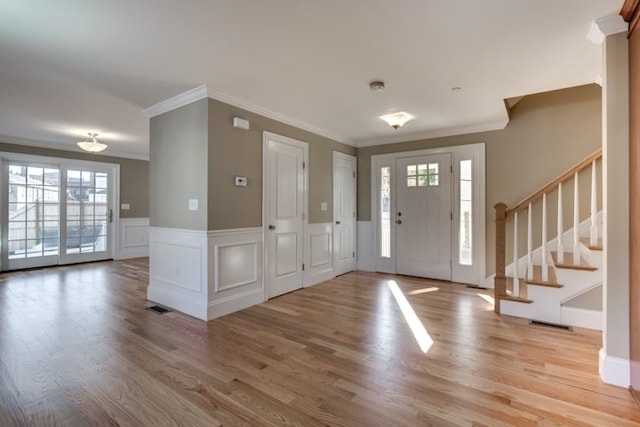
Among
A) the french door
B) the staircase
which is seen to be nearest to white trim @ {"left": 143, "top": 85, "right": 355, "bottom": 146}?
the staircase

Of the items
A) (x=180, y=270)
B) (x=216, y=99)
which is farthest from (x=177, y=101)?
(x=180, y=270)

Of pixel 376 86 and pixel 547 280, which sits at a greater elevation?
pixel 376 86

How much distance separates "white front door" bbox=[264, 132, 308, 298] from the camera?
3924 millimetres

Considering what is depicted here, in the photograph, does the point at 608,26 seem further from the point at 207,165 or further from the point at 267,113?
the point at 207,165

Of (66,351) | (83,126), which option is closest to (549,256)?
(66,351)

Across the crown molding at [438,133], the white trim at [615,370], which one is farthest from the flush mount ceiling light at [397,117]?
the white trim at [615,370]

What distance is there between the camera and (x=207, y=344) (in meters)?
2.62

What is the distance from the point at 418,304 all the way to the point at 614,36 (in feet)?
9.54

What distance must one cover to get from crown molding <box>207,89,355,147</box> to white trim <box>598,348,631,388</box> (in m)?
3.85

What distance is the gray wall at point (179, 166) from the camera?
3262mm

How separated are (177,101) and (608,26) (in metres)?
3.80

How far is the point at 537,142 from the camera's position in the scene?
13.8 feet

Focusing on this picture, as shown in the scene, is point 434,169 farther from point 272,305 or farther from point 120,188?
point 120,188

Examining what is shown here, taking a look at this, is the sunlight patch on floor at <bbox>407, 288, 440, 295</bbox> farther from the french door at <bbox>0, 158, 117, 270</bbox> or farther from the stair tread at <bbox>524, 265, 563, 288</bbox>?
the french door at <bbox>0, 158, 117, 270</bbox>
